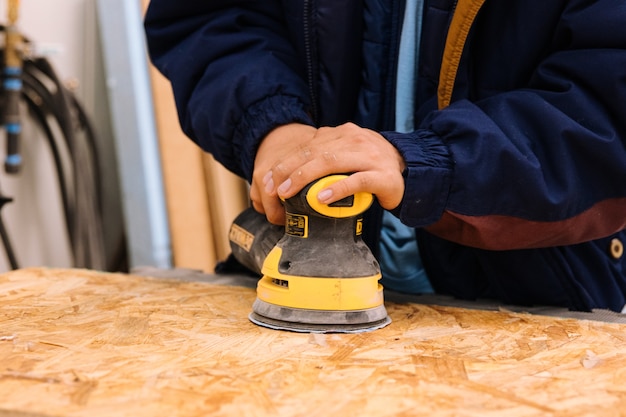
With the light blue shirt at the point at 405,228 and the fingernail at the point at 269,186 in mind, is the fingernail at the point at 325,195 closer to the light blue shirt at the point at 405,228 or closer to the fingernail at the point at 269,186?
the fingernail at the point at 269,186

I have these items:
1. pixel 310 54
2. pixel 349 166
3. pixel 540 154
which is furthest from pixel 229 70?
pixel 540 154

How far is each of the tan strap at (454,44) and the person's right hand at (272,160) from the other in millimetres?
206

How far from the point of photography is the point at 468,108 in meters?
0.92

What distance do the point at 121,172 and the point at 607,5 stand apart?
1842 mm

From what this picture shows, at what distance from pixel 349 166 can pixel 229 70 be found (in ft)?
1.34

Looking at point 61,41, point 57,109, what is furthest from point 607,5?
point 61,41

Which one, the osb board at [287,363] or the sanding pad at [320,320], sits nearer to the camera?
the osb board at [287,363]

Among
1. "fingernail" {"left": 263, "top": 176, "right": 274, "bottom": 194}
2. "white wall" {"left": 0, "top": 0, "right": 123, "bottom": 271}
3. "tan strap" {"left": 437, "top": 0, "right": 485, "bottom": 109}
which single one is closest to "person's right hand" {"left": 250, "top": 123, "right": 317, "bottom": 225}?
"fingernail" {"left": 263, "top": 176, "right": 274, "bottom": 194}

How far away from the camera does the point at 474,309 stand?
40.4 inches

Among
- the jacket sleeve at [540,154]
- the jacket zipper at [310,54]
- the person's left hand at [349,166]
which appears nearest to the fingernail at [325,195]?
the person's left hand at [349,166]

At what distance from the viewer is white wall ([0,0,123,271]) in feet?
7.08

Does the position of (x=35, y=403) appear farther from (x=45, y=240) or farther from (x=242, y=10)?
(x=45, y=240)

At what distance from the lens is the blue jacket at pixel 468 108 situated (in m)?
0.89

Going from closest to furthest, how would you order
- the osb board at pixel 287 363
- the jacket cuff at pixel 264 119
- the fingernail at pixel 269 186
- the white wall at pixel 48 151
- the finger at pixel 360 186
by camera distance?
the osb board at pixel 287 363 < the finger at pixel 360 186 < the fingernail at pixel 269 186 < the jacket cuff at pixel 264 119 < the white wall at pixel 48 151
